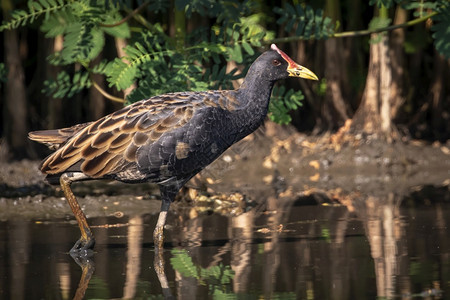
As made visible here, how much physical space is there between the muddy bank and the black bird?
89.4 inches

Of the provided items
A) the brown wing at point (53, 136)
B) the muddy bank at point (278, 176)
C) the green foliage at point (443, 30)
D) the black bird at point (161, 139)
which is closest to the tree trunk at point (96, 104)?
the muddy bank at point (278, 176)

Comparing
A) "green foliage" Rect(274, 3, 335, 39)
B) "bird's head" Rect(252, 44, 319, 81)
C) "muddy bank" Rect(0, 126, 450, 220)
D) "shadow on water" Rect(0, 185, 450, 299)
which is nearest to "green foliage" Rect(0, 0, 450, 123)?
"green foliage" Rect(274, 3, 335, 39)

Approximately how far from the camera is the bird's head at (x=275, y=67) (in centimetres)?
1005

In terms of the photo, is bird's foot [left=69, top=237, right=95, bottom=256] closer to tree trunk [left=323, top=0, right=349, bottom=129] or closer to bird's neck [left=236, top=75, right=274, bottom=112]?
bird's neck [left=236, top=75, right=274, bottom=112]

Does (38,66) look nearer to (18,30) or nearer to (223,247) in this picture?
(18,30)

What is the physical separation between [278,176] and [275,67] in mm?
4870

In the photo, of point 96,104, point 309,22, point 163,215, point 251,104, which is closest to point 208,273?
point 163,215

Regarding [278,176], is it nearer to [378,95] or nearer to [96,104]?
[378,95]

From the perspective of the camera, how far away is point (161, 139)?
951 cm

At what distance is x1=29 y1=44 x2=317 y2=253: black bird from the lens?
9508 millimetres

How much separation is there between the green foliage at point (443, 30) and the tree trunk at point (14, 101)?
235 inches

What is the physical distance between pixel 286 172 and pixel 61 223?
180 inches

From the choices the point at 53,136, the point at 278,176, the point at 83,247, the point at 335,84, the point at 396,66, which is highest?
the point at 396,66

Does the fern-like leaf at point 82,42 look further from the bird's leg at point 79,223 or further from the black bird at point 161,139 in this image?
the bird's leg at point 79,223
